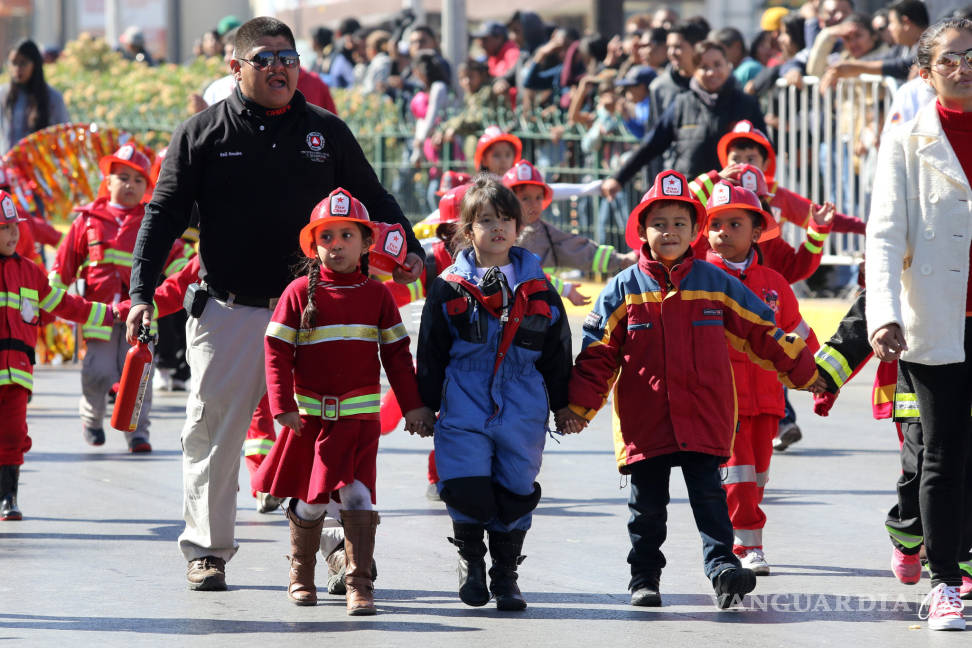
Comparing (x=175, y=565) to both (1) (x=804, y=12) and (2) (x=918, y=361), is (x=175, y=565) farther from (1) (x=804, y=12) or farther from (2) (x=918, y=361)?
(1) (x=804, y=12)

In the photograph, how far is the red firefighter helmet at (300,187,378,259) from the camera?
6648mm

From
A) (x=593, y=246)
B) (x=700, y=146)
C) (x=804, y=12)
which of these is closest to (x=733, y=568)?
(x=593, y=246)

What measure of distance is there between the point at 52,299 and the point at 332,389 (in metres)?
3.03

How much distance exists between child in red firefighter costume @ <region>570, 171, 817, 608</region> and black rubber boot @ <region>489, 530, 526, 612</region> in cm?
42

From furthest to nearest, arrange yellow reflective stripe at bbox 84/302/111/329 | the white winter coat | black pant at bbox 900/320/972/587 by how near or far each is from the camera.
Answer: yellow reflective stripe at bbox 84/302/111/329 → black pant at bbox 900/320/972/587 → the white winter coat

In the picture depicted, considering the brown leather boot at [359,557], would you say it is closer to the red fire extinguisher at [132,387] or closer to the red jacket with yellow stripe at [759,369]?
the red fire extinguisher at [132,387]

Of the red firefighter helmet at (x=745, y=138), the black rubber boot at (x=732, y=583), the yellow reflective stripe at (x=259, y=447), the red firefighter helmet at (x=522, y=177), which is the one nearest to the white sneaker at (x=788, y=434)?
the red firefighter helmet at (x=745, y=138)

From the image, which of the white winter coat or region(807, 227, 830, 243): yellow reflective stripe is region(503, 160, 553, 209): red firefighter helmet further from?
the white winter coat

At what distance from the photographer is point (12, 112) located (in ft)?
50.5

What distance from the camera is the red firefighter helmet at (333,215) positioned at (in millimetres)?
6648

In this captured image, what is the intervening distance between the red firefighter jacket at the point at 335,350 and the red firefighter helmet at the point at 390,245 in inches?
8.5

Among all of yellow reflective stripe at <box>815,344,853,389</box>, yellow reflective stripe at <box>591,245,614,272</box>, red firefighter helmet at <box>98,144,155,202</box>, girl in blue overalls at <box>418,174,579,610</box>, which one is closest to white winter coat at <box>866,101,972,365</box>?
yellow reflective stripe at <box>815,344,853,389</box>

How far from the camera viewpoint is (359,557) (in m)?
6.52

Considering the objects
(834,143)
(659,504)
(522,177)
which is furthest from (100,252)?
(834,143)
